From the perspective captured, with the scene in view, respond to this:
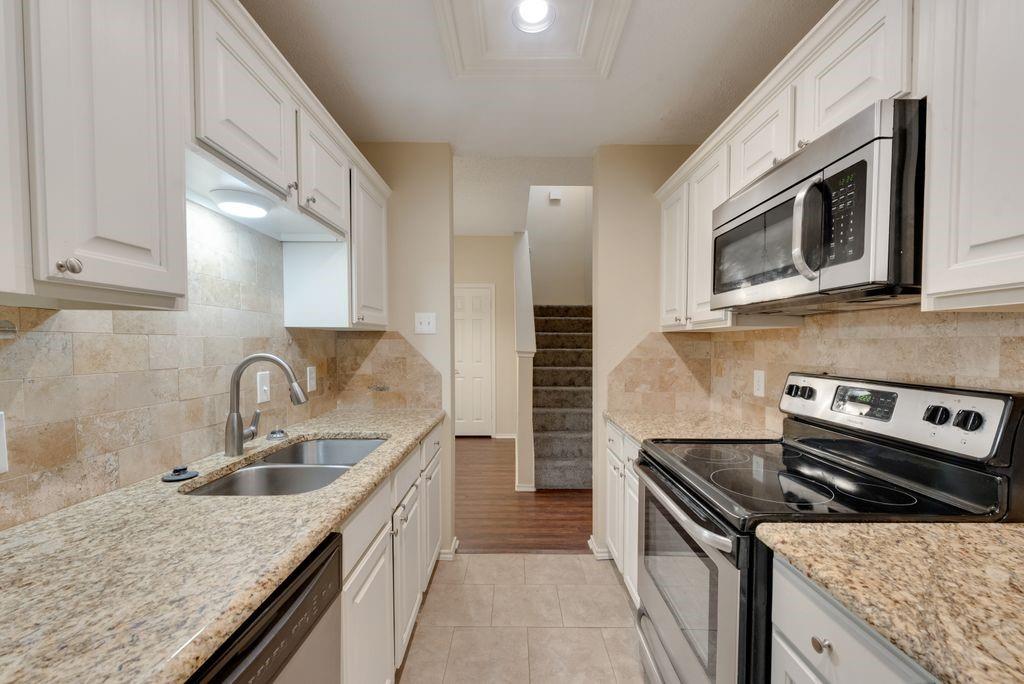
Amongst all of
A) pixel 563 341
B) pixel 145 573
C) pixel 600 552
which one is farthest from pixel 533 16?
pixel 563 341

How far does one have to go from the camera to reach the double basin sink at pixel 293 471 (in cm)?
138

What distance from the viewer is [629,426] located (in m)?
2.03

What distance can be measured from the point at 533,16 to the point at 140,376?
69.9 inches

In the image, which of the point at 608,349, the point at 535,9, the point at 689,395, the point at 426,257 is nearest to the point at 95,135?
the point at 535,9

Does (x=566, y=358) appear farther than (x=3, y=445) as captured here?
Yes

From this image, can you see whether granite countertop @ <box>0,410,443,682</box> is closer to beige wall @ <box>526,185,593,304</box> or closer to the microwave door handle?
the microwave door handle

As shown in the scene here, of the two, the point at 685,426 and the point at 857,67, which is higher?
the point at 857,67

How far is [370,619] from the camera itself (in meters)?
1.24

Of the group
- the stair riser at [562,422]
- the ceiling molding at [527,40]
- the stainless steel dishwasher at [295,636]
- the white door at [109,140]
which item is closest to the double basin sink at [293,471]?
the stainless steel dishwasher at [295,636]

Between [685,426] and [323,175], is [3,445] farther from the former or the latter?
[685,426]

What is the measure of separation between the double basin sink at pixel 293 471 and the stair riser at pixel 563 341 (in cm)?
306

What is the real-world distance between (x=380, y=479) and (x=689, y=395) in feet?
6.25

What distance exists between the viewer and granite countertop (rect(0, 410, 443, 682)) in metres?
0.53

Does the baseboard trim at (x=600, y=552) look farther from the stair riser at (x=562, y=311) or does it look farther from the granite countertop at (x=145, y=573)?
the stair riser at (x=562, y=311)
